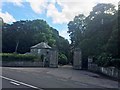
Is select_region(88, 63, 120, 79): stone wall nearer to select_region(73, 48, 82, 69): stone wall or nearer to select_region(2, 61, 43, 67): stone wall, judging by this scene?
select_region(73, 48, 82, 69): stone wall

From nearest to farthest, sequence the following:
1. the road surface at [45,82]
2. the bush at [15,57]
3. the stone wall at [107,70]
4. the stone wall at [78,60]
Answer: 1. the road surface at [45,82]
2. the stone wall at [107,70]
3. the stone wall at [78,60]
4. the bush at [15,57]

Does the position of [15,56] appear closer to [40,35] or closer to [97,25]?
[97,25]

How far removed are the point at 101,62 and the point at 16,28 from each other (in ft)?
155

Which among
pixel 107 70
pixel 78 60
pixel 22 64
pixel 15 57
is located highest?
pixel 15 57

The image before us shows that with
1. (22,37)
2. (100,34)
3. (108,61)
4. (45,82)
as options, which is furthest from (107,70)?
(22,37)

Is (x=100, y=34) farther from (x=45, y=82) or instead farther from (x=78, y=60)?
(x=45, y=82)

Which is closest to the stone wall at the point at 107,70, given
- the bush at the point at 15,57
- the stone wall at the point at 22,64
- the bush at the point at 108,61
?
the bush at the point at 108,61

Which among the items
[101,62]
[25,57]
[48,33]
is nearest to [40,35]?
[48,33]

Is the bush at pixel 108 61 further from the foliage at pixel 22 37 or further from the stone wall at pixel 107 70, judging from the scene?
the foliage at pixel 22 37

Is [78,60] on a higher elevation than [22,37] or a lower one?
lower

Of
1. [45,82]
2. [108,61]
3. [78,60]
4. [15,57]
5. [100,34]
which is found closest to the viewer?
[45,82]

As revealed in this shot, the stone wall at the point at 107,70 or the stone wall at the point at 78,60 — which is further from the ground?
the stone wall at the point at 78,60

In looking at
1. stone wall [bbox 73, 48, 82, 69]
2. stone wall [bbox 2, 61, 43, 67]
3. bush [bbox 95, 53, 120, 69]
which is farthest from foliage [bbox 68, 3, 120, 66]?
stone wall [bbox 2, 61, 43, 67]

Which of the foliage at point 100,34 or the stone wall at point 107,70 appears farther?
the foliage at point 100,34
